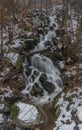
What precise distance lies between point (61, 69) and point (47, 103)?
3280 millimetres

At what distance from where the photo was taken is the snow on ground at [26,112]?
12.8 meters

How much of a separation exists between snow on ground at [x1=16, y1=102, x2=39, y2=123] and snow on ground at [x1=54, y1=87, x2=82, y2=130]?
1020mm

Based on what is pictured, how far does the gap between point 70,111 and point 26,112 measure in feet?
6.88

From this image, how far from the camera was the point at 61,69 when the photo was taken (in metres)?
18.2

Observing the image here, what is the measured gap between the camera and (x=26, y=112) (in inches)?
519

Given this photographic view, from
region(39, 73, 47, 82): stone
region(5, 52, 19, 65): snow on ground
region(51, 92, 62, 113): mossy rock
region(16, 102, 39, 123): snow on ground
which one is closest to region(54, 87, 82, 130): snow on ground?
region(51, 92, 62, 113): mossy rock

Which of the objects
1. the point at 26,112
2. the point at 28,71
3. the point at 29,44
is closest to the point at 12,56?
the point at 28,71

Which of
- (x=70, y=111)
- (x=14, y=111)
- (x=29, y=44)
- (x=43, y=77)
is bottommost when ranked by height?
(x=70, y=111)

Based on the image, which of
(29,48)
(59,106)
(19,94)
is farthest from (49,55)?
(59,106)

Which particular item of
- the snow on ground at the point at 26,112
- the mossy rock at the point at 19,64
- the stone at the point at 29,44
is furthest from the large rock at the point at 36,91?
the stone at the point at 29,44

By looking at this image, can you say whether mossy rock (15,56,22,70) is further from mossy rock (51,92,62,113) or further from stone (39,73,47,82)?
mossy rock (51,92,62,113)

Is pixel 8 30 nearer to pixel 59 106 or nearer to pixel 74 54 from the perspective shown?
pixel 74 54

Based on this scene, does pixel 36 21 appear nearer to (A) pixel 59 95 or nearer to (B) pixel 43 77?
(B) pixel 43 77

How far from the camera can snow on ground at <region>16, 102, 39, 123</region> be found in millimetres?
12805
